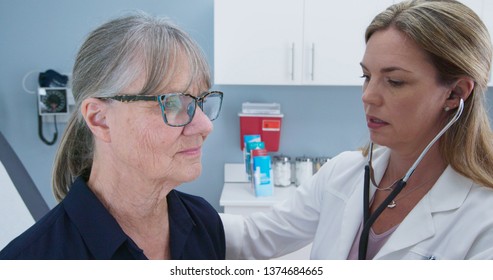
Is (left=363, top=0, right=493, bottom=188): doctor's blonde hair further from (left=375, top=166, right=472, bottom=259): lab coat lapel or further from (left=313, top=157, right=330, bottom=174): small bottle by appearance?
(left=313, top=157, right=330, bottom=174): small bottle

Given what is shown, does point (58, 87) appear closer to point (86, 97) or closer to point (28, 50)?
point (28, 50)

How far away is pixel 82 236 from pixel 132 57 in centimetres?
33

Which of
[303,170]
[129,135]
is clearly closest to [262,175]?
[303,170]

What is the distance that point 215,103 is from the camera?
912 mm

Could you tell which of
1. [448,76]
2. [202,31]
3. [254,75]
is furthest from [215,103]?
[202,31]

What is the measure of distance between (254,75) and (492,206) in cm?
142

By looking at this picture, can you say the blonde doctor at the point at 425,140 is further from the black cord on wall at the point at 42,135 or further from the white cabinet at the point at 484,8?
the black cord on wall at the point at 42,135

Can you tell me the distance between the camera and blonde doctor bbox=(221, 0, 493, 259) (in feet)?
2.85

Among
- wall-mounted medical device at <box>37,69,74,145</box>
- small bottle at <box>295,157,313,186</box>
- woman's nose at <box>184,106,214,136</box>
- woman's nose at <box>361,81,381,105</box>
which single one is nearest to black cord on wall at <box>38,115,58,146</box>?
wall-mounted medical device at <box>37,69,74,145</box>

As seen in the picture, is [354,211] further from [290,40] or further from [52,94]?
[52,94]

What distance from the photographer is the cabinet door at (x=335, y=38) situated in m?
2.06

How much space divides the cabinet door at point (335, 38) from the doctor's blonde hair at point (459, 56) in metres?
1.14

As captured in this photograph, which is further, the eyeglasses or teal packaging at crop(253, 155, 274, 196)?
teal packaging at crop(253, 155, 274, 196)

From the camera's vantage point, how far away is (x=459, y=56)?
87cm
